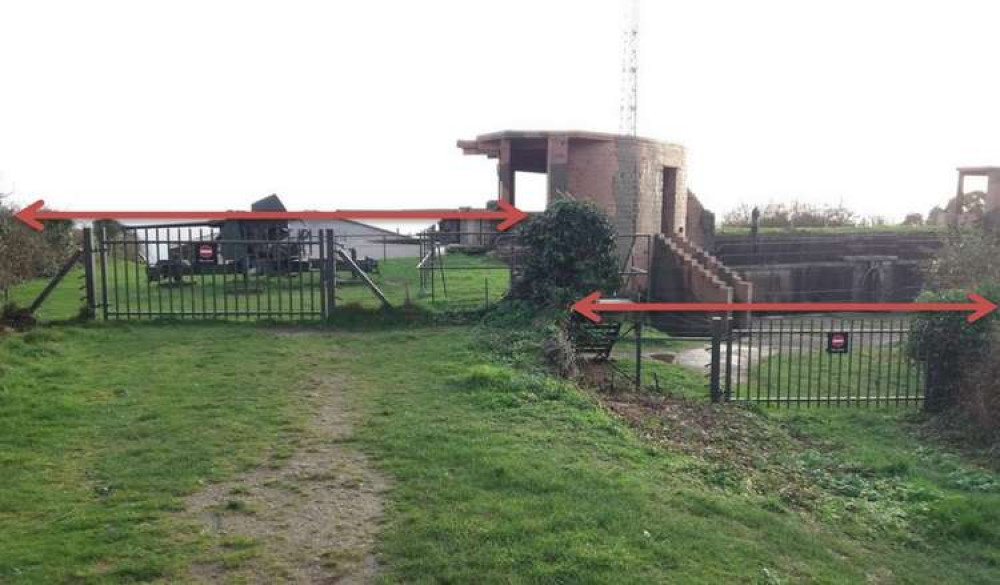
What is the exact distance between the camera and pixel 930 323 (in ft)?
34.9

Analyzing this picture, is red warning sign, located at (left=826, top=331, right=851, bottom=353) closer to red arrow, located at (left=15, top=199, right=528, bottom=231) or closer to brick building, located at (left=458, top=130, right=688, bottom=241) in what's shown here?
red arrow, located at (left=15, top=199, right=528, bottom=231)

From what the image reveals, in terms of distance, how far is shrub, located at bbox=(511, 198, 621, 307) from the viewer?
43.8 ft

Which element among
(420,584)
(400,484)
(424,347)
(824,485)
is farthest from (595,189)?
(420,584)

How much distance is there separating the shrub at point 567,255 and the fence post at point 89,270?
7.38 metres

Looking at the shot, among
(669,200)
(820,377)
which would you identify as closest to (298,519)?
(820,377)

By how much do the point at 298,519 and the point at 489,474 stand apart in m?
1.53

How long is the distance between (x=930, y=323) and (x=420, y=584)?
9.35 metres

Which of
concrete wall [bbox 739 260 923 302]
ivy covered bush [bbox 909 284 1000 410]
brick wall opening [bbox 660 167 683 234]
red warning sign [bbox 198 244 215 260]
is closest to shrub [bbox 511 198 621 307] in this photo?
ivy covered bush [bbox 909 284 1000 410]

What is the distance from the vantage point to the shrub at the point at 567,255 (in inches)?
526

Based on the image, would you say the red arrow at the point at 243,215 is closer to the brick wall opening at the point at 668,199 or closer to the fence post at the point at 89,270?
the fence post at the point at 89,270

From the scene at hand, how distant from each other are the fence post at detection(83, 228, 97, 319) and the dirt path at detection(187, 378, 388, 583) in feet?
25.3

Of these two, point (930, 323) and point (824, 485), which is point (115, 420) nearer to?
point (824, 485)

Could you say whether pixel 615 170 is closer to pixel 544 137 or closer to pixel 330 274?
pixel 544 137

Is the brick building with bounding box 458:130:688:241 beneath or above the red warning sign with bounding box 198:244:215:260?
above
